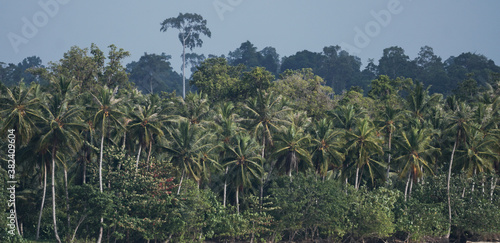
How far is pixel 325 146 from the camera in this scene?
53.8m

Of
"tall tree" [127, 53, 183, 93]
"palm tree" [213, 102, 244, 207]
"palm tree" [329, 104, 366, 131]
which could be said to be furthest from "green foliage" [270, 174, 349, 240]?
"tall tree" [127, 53, 183, 93]

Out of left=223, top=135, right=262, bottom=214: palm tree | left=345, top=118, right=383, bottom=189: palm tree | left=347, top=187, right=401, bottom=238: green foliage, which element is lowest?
left=347, top=187, right=401, bottom=238: green foliage

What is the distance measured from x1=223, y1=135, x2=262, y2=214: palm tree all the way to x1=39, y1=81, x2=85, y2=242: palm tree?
12.9 meters

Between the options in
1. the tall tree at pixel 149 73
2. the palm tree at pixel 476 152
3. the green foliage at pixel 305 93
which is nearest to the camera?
the palm tree at pixel 476 152

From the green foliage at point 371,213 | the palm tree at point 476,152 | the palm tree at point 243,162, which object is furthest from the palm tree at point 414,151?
the palm tree at point 243,162

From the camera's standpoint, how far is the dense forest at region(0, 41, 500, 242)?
152 feet

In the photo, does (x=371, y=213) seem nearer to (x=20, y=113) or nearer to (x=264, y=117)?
(x=264, y=117)

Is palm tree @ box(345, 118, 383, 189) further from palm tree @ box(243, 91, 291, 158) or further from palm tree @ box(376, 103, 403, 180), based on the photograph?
palm tree @ box(243, 91, 291, 158)

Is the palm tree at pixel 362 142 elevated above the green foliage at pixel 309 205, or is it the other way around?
the palm tree at pixel 362 142

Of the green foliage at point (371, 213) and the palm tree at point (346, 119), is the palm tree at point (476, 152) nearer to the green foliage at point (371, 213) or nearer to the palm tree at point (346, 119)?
the green foliage at point (371, 213)

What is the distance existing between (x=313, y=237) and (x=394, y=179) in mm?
11813

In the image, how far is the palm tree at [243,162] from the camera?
50.8 m

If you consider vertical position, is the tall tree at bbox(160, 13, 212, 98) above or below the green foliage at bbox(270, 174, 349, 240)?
above

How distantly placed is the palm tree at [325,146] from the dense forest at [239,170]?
0.11 metres
